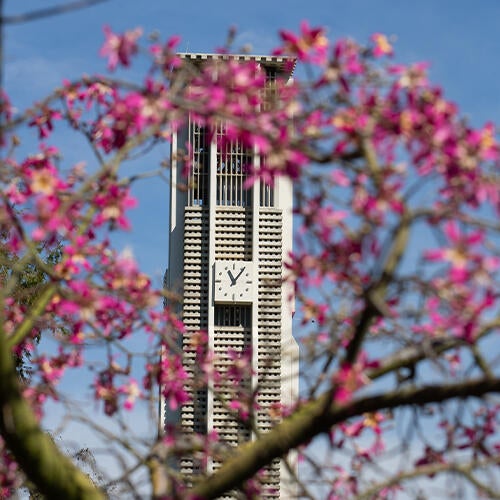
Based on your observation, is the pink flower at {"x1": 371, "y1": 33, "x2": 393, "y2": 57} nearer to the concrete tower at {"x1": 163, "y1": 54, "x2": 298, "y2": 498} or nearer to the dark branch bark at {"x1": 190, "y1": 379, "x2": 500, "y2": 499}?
the dark branch bark at {"x1": 190, "y1": 379, "x2": 500, "y2": 499}

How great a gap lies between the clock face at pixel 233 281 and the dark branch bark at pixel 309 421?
31.5 meters

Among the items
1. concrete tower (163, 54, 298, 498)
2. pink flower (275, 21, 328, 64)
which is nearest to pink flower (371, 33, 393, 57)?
pink flower (275, 21, 328, 64)

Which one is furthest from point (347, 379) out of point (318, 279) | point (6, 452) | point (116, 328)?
point (6, 452)

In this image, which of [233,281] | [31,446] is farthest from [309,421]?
[233,281]

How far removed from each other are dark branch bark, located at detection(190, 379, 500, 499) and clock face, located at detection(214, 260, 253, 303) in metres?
31.5

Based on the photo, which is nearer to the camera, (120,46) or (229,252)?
(120,46)

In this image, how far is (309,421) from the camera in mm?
3104

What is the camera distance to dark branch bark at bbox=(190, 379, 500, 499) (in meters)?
2.94

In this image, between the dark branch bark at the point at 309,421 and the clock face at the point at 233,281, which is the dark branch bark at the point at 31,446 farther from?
the clock face at the point at 233,281

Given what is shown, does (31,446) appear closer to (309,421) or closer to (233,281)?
(309,421)

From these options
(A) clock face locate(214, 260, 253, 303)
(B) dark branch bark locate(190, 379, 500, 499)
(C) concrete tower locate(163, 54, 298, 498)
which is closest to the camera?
(B) dark branch bark locate(190, 379, 500, 499)

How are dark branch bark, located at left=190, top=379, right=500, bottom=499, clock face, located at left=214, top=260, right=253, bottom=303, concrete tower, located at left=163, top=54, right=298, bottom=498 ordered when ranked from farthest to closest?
clock face, located at left=214, top=260, right=253, bottom=303, concrete tower, located at left=163, top=54, right=298, bottom=498, dark branch bark, located at left=190, top=379, right=500, bottom=499

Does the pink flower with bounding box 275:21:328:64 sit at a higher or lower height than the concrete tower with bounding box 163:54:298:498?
lower

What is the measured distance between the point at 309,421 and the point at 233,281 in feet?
105
